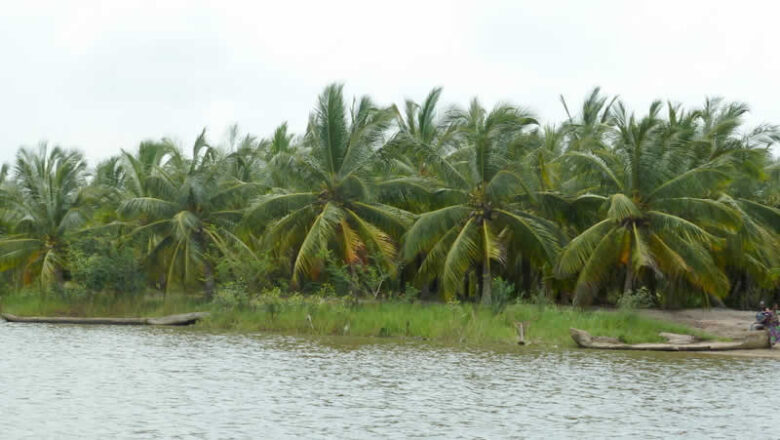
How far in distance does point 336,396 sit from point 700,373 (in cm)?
914

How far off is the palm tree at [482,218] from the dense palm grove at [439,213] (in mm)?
69

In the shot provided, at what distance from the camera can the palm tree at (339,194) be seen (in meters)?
33.8

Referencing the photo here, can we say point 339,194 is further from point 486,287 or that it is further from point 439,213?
point 486,287

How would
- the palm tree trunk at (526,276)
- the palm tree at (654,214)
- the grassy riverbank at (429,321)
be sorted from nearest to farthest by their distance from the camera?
the grassy riverbank at (429,321)
the palm tree at (654,214)
the palm tree trunk at (526,276)

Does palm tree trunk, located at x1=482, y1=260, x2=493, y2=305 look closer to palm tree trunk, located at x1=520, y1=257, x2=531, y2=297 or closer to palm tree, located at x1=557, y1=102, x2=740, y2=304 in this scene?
palm tree, located at x1=557, y1=102, x2=740, y2=304

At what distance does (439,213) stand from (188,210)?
11.9 m

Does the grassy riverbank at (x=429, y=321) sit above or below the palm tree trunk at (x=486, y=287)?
below

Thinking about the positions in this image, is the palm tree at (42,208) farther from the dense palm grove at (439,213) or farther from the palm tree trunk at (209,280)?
the palm tree trunk at (209,280)

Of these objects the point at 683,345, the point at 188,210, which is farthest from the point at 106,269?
the point at 683,345

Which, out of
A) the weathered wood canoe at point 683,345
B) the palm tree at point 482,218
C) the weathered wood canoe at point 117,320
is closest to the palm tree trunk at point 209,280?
the weathered wood canoe at point 117,320

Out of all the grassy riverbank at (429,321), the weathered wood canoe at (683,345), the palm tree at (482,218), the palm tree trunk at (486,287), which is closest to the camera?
the weathered wood canoe at (683,345)

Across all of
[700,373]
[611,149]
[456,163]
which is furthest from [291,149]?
[700,373]

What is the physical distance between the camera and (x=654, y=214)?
3098 cm

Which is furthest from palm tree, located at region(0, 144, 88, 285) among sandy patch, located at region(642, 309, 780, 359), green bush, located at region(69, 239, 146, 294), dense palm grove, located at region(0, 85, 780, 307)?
sandy patch, located at region(642, 309, 780, 359)
